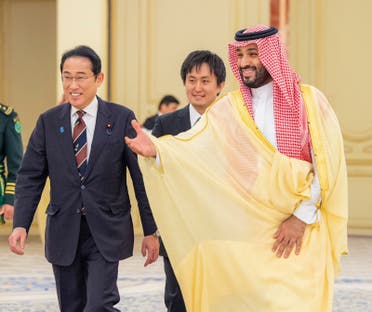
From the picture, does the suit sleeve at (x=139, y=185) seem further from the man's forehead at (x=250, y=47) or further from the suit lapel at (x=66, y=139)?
the man's forehead at (x=250, y=47)

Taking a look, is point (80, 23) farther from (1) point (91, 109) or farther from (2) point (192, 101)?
(1) point (91, 109)

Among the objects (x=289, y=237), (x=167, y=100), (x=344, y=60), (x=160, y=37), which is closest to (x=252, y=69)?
(x=289, y=237)

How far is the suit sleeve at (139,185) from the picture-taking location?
463cm

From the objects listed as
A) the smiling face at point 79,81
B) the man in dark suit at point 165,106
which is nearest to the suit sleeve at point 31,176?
the smiling face at point 79,81

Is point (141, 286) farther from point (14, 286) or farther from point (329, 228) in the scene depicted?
point (329, 228)

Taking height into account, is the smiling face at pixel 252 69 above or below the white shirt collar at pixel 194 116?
above

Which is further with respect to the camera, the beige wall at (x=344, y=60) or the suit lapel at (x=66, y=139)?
the beige wall at (x=344, y=60)

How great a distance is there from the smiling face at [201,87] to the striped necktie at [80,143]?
0.74 m

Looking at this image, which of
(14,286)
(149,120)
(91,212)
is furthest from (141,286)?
(91,212)

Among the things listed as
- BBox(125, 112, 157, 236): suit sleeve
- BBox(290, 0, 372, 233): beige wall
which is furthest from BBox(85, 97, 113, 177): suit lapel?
BBox(290, 0, 372, 233): beige wall

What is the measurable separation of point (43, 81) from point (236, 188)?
7101 mm

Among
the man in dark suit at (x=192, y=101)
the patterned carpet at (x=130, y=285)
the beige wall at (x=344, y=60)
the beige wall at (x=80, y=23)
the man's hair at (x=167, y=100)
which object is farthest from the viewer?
the beige wall at (x=344, y=60)

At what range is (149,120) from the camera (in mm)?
9789

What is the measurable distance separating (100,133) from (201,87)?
78 centimetres
